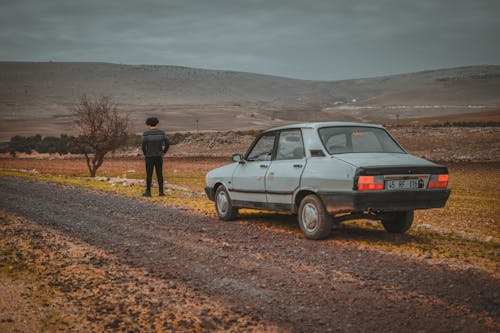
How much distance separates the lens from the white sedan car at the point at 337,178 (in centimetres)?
718

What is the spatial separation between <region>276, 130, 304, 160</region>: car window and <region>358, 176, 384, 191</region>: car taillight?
1.44 m

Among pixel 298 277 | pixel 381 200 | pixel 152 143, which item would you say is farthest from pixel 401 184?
pixel 152 143

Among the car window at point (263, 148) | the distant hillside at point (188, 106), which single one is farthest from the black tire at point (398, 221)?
the distant hillside at point (188, 106)

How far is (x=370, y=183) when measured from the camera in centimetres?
711

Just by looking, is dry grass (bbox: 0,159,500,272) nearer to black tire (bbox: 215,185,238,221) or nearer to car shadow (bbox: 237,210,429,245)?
car shadow (bbox: 237,210,429,245)

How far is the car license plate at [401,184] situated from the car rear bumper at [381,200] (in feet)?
0.24

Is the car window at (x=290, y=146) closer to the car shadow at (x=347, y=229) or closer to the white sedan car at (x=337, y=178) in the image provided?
the white sedan car at (x=337, y=178)

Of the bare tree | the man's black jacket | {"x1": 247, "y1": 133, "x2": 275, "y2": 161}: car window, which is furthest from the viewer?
the bare tree

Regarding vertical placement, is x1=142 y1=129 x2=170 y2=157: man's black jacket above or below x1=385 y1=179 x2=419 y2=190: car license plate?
above

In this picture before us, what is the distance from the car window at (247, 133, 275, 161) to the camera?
942 centimetres

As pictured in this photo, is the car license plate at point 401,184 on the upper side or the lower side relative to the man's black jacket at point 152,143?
lower

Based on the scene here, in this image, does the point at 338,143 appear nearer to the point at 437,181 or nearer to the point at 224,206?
the point at 437,181

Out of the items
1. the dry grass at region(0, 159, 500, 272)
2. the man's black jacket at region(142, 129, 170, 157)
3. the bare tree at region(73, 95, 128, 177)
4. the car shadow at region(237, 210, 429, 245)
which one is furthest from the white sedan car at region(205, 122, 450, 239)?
the bare tree at region(73, 95, 128, 177)

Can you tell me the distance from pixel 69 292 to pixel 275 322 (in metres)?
2.26
